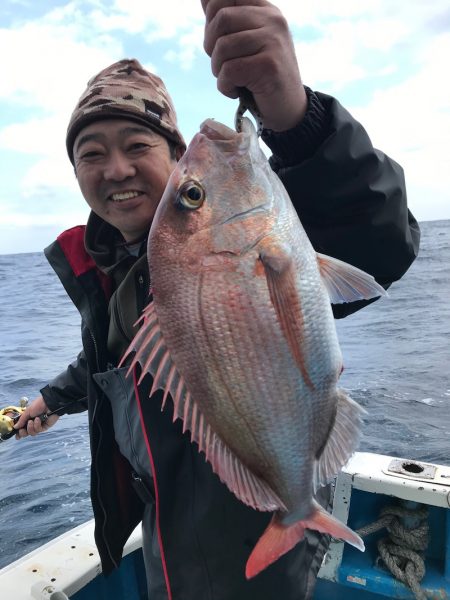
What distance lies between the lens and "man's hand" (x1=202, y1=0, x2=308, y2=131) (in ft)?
4.36

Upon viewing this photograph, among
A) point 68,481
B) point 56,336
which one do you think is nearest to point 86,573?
point 68,481

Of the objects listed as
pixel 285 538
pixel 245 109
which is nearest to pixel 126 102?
pixel 245 109

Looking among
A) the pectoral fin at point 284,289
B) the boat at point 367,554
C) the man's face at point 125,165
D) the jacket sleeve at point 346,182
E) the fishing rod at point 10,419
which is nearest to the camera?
the pectoral fin at point 284,289

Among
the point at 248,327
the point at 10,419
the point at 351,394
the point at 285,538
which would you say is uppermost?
the point at 248,327

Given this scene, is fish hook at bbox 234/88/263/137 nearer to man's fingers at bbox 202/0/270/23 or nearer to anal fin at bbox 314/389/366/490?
man's fingers at bbox 202/0/270/23

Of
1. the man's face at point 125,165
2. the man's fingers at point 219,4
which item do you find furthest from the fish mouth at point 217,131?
the man's face at point 125,165

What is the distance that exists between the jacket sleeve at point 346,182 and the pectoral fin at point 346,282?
28cm

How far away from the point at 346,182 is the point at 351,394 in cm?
755

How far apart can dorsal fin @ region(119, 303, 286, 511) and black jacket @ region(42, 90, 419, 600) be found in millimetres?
403

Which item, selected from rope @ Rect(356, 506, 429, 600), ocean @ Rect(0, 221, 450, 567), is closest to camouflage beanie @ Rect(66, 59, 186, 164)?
rope @ Rect(356, 506, 429, 600)

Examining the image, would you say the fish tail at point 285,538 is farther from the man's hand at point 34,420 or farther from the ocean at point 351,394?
the ocean at point 351,394

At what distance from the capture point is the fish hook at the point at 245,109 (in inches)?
57.8

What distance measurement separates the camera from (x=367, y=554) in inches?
128

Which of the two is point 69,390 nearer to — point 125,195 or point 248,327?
point 125,195
